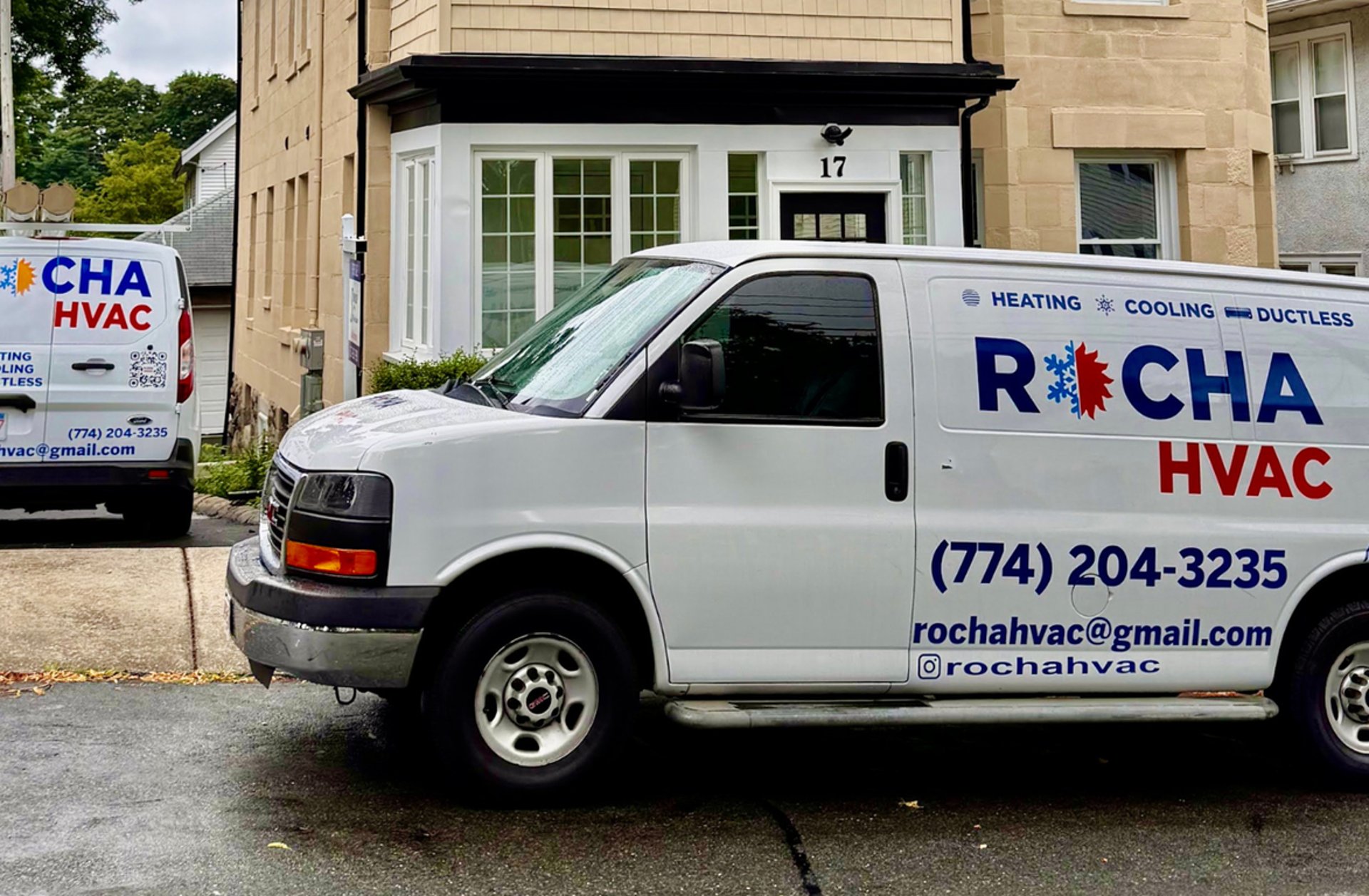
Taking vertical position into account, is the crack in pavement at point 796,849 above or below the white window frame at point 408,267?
below

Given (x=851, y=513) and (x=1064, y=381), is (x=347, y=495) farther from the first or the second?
(x=1064, y=381)

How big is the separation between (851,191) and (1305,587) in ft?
28.9

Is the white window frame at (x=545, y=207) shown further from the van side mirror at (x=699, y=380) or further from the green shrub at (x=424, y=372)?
the van side mirror at (x=699, y=380)

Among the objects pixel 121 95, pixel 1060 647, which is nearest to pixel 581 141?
pixel 1060 647

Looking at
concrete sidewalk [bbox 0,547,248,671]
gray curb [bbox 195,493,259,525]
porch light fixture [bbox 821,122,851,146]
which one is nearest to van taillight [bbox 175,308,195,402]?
concrete sidewalk [bbox 0,547,248,671]

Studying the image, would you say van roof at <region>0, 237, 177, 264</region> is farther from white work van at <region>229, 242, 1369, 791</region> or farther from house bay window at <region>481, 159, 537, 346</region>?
white work van at <region>229, 242, 1369, 791</region>

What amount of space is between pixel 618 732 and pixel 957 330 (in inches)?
75.8

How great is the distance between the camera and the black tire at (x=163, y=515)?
39.7 ft

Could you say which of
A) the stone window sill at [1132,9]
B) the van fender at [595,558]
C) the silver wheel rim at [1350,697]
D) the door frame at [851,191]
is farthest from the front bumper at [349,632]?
the stone window sill at [1132,9]

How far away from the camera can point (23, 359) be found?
11.4 metres

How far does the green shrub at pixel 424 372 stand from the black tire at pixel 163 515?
1705 millimetres

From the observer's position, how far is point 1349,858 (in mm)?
5676

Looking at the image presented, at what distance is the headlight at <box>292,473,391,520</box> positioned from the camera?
223 inches

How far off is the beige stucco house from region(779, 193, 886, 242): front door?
21 mm
